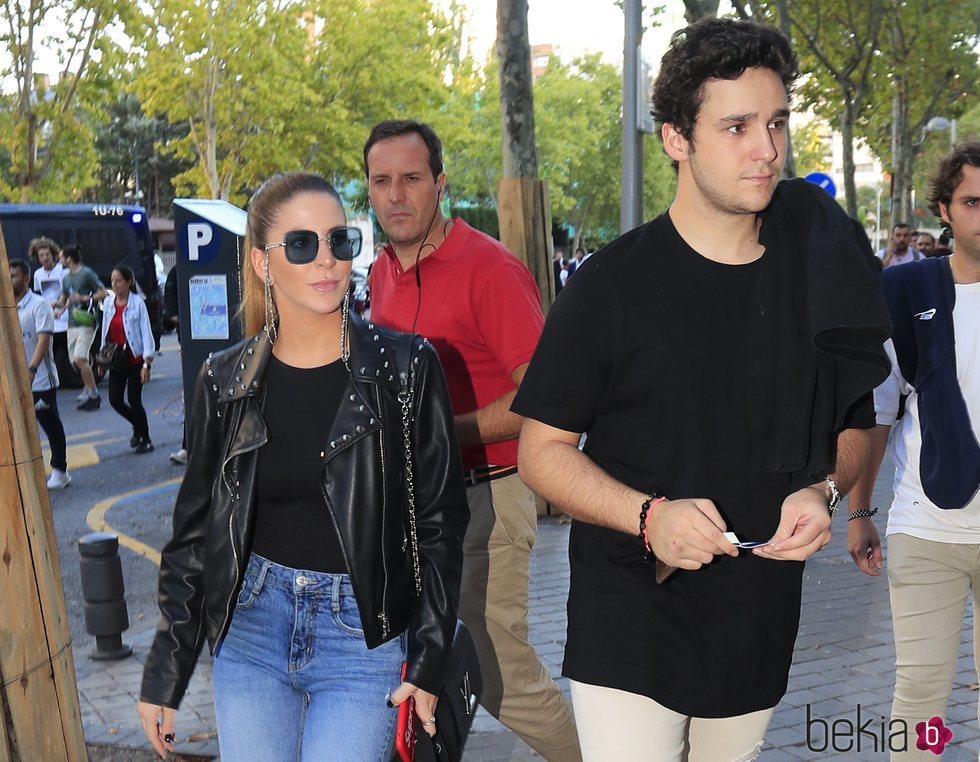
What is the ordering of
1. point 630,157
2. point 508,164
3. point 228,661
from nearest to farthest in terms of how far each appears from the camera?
point 228,661
point 630,157
point 508,164

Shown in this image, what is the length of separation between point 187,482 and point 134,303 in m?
11.2

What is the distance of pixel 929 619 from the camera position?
12.6ft

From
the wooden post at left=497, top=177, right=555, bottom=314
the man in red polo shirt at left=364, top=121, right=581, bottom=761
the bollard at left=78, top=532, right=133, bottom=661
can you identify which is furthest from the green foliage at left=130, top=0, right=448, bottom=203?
the man in red polo shirt at left=364, top=121, right=581, bottom=761

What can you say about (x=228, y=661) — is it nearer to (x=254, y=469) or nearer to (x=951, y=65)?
(x=254, y=469)

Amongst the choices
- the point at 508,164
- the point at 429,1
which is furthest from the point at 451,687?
the point at 429,1

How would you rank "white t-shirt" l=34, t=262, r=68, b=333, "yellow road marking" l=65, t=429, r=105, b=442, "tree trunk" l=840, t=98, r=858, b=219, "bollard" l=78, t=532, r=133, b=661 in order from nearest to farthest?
1. "bollard" l=78, t=532, r=133, b=661
2. "yellow road marking" l=65, t=429, r=105, b=442
3. "white t-shirt" l=34, t=262, r=68, b=333
4. "tree trunk" l=840, t=98, r=858, b=219

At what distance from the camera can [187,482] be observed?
2.90 meters

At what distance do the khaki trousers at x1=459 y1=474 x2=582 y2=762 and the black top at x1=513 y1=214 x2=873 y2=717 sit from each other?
1.35 metres

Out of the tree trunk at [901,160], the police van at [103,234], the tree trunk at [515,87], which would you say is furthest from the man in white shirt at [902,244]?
→ the police van at [103,234]

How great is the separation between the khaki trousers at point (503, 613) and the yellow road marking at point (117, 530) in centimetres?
509

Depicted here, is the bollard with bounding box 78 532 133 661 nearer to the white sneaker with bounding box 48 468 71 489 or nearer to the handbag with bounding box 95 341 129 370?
the white sneaker with bounding box 48 468 71 489

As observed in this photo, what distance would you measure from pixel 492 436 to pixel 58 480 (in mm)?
8709

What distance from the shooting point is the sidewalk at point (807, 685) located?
15.7 feet

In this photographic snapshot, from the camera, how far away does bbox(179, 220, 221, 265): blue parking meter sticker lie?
23.5 feet
